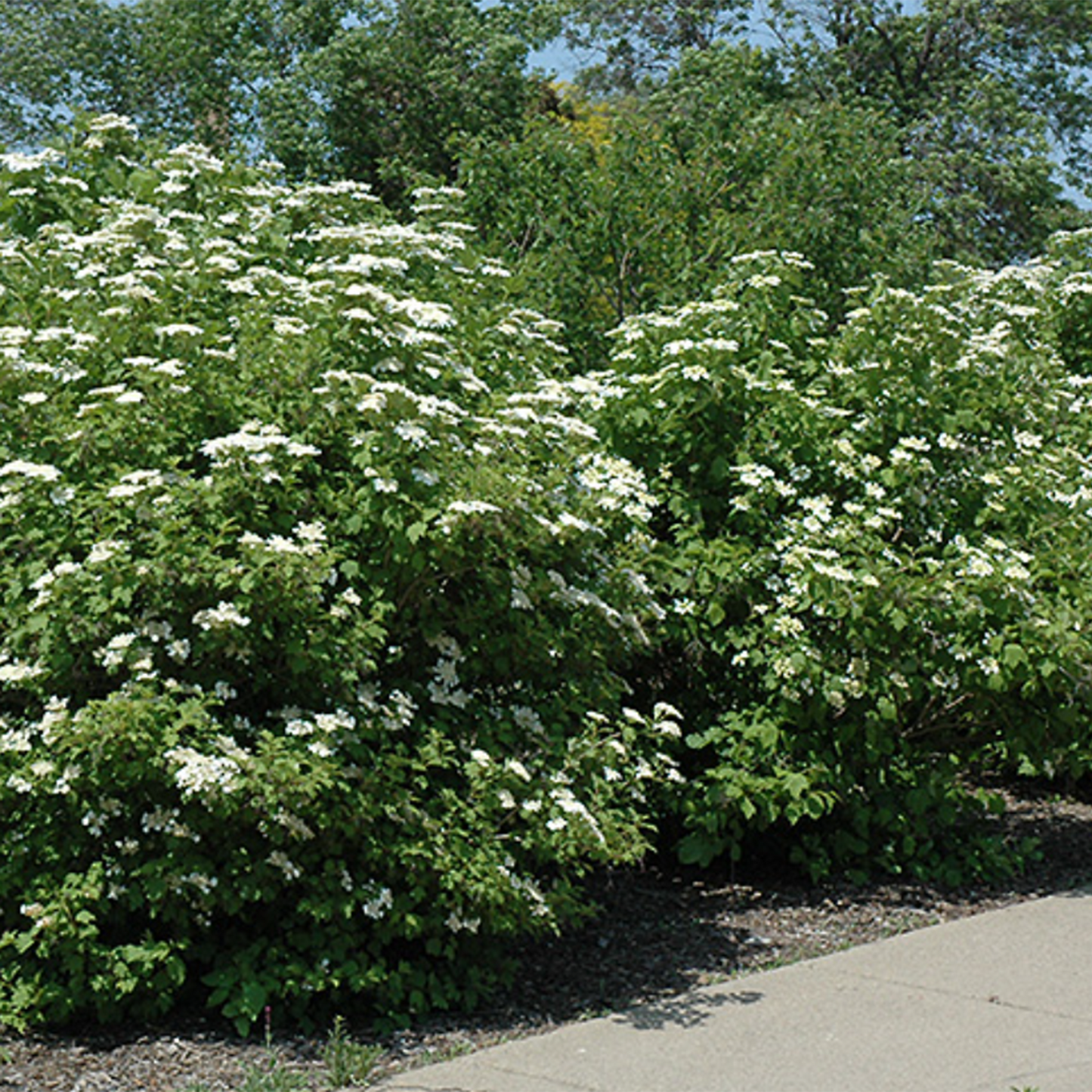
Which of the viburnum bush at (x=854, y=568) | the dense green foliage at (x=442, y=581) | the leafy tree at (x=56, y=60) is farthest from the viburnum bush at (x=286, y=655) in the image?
the leafy tree at (x=56, y=60)

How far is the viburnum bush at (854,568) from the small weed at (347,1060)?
215 cm

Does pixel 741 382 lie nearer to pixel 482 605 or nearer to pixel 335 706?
pixel 482 605

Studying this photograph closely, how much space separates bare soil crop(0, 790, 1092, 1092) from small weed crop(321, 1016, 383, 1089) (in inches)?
1.3

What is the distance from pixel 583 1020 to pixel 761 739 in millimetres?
1707

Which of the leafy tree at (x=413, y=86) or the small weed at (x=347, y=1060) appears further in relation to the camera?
the leafy tree at (x=413, y=86)

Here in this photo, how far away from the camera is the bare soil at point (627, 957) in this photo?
4.50m

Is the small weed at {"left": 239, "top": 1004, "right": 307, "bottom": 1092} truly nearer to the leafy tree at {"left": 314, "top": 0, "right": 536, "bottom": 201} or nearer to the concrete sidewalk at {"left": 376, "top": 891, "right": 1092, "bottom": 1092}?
the concrete sidewalk at {"left": 376, "top": 891, "right": 1092, "bottom": 1092}

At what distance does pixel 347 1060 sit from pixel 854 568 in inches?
117

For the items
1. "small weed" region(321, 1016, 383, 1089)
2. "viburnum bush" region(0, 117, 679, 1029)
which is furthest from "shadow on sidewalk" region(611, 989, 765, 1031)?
"small weed" region(321, 1016, 383, 1089)

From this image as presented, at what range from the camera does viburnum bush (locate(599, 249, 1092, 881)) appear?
6348mm

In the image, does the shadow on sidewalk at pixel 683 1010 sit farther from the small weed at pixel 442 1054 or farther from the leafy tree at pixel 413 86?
the leafy tree at pixel 413 86

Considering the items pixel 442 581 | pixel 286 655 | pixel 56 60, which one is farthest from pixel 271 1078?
pixel 56 60

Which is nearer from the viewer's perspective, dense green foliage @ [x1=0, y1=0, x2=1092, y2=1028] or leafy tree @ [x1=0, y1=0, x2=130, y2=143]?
dense green foliage @ [x1=0, y1=0, x2=1092, y2=1028]

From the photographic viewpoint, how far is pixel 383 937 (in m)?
4.86
